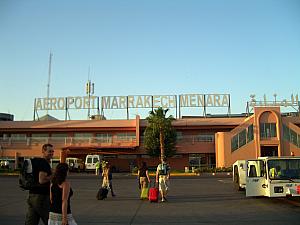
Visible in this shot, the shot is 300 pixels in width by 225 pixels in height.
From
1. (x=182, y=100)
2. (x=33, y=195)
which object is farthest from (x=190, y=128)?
(x=33, y=195)

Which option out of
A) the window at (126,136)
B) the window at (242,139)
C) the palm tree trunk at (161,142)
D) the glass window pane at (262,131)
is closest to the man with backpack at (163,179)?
the palm tree trunk at (161,142)

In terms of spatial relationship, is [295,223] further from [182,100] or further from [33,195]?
[182,100]

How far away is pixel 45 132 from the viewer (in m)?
55.4

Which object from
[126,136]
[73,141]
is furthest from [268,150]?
[73,141]

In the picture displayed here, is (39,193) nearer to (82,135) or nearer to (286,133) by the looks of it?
(286,133)

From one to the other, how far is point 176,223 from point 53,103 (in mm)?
52808

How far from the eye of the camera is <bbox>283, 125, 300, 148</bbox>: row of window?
45.9 meters

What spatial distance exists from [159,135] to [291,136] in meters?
16.7

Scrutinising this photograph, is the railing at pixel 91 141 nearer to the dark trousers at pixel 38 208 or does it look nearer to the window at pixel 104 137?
the window at pixel 104 137

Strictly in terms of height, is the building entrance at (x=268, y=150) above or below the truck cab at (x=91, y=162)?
above

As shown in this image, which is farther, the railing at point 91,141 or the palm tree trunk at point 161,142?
the railing at point 91,141

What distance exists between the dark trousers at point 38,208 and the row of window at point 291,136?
43769 mm

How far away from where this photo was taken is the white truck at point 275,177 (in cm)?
1263

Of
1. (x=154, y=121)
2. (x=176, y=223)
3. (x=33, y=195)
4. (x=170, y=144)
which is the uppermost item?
(x=154, y=121)
